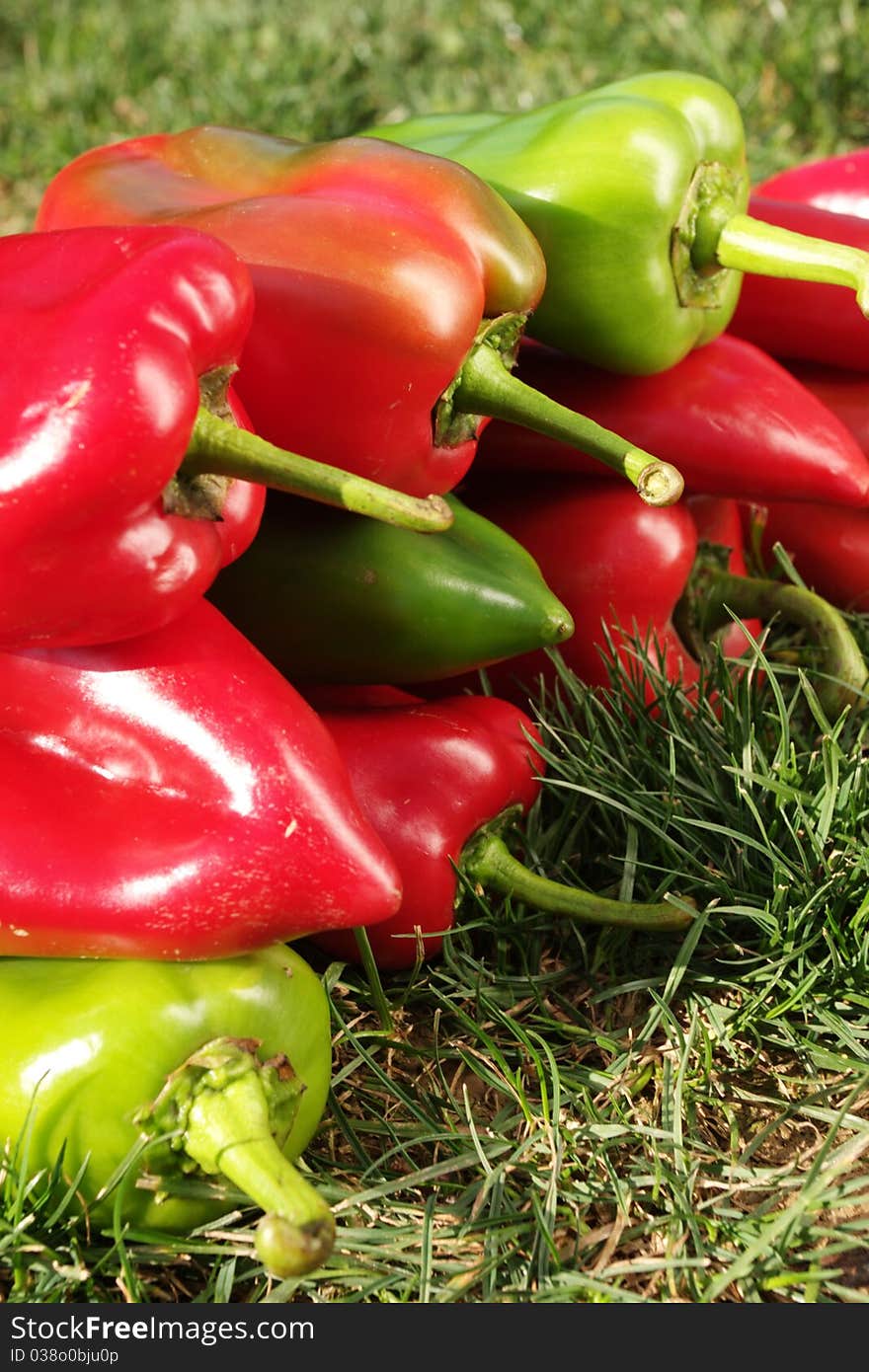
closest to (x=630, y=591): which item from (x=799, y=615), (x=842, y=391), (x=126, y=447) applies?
(x=799, y=615)

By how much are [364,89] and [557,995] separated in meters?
2.84

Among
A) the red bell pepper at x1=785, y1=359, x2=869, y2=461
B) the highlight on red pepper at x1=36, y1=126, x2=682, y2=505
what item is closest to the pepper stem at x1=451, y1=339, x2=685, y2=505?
the highlight on red pepper at x1=36, y1=126, x2=682, y2=505

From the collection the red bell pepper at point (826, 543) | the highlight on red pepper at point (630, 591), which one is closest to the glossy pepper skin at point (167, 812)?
the highlight on red pepper at point (630, 591)

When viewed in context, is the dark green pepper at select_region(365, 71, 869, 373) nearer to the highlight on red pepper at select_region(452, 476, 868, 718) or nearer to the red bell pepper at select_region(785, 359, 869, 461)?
the highlight on red pepper at select_region(452, 476, 868, 718)

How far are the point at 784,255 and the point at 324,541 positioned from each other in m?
0.58

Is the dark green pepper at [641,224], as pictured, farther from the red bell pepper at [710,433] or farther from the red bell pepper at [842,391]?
the red bell pepper at [842,391]

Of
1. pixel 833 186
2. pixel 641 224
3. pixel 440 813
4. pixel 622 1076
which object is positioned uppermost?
pixel 641 224

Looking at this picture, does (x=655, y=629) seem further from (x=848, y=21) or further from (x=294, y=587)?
(x=848, y=21)

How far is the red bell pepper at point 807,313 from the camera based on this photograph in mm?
1854

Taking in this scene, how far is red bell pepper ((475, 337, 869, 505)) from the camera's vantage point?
5.48 ft

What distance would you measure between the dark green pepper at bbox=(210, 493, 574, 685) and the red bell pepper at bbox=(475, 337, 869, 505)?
0.26 meters

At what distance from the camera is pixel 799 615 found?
1.69 metres

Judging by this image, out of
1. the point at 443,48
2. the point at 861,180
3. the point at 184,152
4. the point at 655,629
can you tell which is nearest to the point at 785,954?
the point at 655,629

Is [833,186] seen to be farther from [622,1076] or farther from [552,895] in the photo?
[622,1076]
